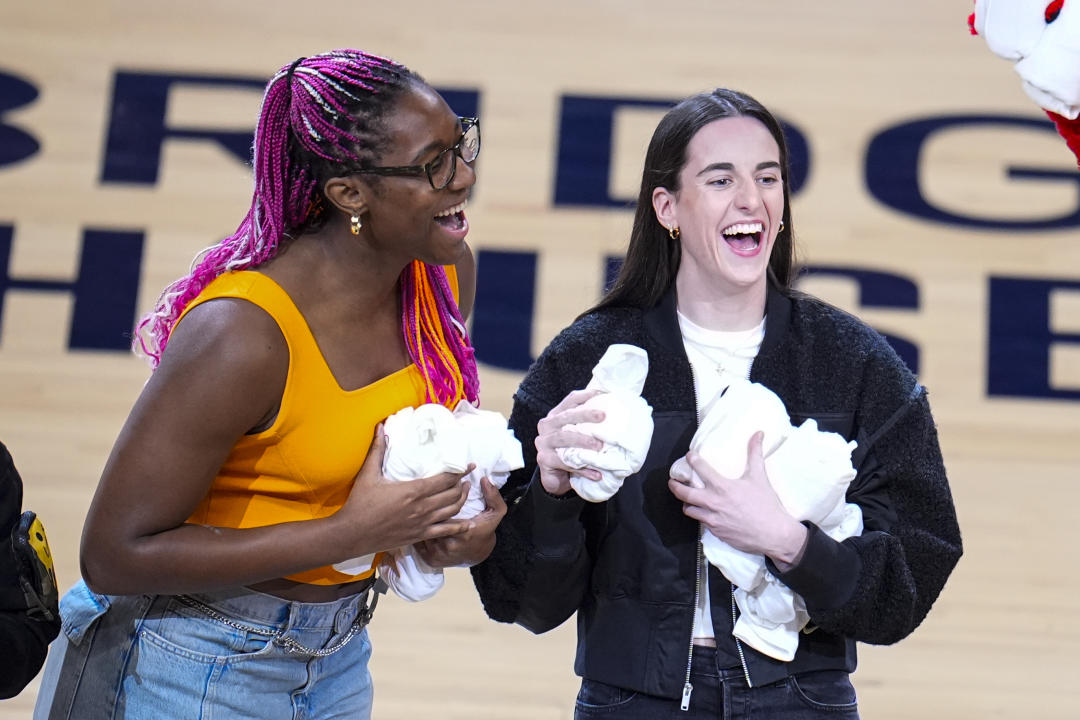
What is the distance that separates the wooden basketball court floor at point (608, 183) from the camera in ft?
12.8

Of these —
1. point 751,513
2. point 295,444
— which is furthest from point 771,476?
point 295,444

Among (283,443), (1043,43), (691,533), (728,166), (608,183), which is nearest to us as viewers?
(1043,43)

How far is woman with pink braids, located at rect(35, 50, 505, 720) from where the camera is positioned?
1.51 meters

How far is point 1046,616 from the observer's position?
3504mm

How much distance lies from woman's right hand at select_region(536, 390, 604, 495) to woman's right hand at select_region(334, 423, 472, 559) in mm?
109

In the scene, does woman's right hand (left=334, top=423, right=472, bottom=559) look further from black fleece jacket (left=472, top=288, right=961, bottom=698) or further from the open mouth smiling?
the open mouth smiling

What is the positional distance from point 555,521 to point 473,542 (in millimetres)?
121

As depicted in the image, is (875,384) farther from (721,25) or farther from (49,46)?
(49,46)

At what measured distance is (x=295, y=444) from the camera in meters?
1.58

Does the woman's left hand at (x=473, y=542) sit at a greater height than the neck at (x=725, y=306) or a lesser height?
lesser

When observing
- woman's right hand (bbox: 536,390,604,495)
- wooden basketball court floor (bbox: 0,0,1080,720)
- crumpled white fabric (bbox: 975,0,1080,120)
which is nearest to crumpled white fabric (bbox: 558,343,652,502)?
woman's right hand (bbox: 536,390,604,495)

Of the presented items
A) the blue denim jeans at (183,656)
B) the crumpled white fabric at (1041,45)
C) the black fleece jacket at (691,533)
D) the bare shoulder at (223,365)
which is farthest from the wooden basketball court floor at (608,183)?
the crumpled white fabric at (1041,45)

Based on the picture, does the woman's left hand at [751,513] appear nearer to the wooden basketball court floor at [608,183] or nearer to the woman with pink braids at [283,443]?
the woman with pink braids at [283,443]

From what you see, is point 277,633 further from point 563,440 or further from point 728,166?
point 728,166
